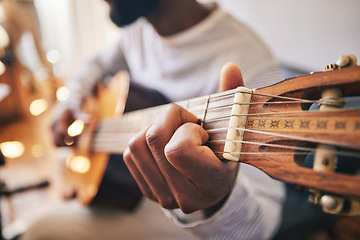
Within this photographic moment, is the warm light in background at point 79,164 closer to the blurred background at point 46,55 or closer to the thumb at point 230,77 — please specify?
the blurred background at point 46,55

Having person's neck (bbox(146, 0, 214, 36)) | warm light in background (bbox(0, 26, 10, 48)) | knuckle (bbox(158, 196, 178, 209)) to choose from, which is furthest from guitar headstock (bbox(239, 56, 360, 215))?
warm light in background (bbox(0, 26, 10, 48))

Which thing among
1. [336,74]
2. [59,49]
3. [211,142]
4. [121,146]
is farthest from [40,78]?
[336,74]

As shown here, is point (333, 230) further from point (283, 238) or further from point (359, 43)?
point (359, 43)

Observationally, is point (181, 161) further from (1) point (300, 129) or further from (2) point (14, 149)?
(2) point (14, 149)

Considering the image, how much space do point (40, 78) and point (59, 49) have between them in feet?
1.25

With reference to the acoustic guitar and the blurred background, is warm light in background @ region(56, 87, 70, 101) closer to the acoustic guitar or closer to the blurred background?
the blurred background

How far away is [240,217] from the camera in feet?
1.74

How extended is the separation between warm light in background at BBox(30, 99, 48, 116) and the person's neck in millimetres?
1700

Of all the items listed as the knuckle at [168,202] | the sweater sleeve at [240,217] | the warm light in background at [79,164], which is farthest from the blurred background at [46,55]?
the knuckle at [168,202]

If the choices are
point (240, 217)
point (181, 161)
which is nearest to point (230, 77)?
point (181, 161)

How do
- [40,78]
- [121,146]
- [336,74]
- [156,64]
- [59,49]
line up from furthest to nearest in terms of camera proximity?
[59,49] < [40,78] < [156,64] < [121,146] < [336,74]

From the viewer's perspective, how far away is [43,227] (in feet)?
2.67

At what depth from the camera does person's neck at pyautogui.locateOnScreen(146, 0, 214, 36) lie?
0.81 m

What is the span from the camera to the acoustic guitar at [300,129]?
0.22 m
